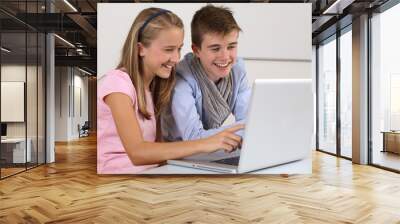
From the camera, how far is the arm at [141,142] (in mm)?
6453

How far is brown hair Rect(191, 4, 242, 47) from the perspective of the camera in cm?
671

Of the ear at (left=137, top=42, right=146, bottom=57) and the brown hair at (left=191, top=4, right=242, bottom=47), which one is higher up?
the brown hair at (left=191, top=4, right=242, bottom=47)

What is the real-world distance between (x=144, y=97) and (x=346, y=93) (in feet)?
16.8

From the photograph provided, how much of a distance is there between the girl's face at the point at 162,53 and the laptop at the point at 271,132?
4.62 ft

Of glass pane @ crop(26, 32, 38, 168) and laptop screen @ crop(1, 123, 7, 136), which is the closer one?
laptop screen @ crop(1, 123, 7, 136)

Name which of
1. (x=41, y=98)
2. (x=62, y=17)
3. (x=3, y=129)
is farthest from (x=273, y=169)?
(x=62, y=17)

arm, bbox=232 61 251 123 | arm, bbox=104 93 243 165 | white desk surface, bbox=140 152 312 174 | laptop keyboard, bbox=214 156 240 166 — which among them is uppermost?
arm, bbox=232 61 251 123

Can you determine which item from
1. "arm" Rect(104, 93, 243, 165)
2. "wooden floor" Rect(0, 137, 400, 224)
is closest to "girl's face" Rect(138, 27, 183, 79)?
"arm" Rect(104, 93, 243, 165)

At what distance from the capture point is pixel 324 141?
11344 mm

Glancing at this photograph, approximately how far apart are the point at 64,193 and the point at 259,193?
2.53m

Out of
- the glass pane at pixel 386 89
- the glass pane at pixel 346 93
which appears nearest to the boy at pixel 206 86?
the glass pane at pixel 386 89

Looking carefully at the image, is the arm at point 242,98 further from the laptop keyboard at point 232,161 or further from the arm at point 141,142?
the laptop keyboard at point 232,161

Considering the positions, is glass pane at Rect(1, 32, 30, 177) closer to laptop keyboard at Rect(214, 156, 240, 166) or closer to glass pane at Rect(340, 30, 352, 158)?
laptop keyboard at Rect(214, 156, 240, 166)

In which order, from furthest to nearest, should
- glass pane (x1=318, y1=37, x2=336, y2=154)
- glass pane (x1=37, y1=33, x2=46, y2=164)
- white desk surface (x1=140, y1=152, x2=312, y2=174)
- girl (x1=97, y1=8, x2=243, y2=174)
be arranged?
glass pane (x1=318, y1=37, x2=336, y2=154), glass pane (x1=37, y1=33, x2=46, y2=164), white desk surface (x1=140, y1=152, x2=312, y2=174), girl (x1=97, y1=8, x2=243, y2=174)
